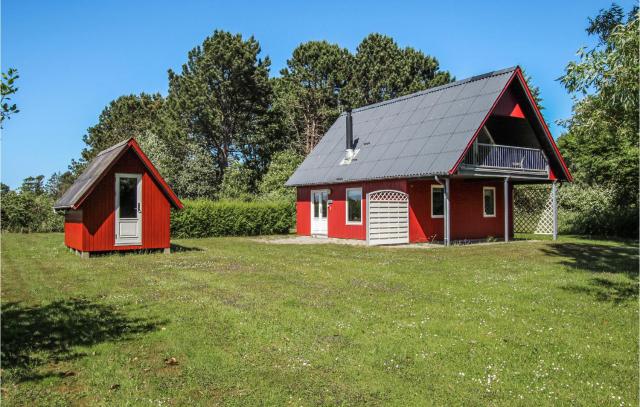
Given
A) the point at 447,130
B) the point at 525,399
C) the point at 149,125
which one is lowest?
the point at 525,399

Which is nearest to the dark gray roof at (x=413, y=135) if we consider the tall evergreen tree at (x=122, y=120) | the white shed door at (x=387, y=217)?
the white shed door at (x=387, y=217)

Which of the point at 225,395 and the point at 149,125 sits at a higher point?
the point at 149,125

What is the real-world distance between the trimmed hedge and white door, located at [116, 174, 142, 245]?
877cm

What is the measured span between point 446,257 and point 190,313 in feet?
30.8

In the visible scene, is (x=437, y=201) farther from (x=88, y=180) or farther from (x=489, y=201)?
(x=88, y=180)

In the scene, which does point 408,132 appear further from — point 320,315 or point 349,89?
point 349,89

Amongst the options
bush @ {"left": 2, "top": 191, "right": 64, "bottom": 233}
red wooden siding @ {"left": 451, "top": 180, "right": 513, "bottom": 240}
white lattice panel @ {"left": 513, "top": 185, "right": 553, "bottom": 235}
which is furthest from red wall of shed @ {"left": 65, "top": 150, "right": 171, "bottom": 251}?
white lattice panel @ {"left": 513, "top": 185, "right": 553, "bottom": 235}

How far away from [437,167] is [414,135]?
352cm

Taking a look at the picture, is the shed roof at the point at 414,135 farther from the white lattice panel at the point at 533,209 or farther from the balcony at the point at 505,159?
the white lattice panel at the point at 533,209

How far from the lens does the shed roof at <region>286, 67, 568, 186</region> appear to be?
19453mm

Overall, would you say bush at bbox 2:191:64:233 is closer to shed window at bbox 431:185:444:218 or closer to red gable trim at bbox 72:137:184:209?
red gable trim at bbox 72:137:184:209

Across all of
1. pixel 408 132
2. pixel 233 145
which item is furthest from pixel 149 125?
pixel 408 132

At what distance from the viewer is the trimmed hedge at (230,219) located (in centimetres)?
2536

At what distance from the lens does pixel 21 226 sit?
31.9 m
